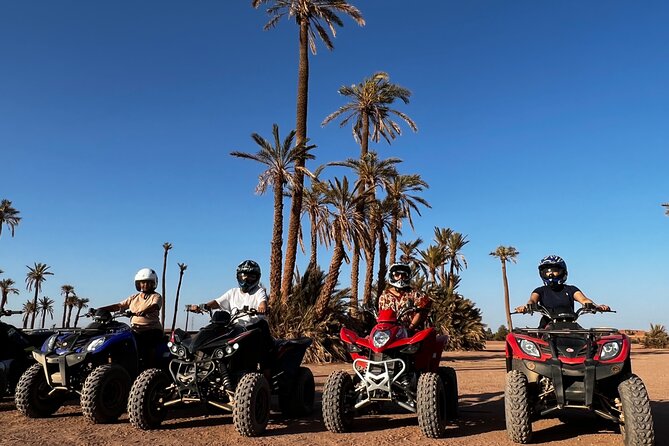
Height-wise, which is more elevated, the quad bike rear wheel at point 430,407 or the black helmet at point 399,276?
the black helmet at point 399,276

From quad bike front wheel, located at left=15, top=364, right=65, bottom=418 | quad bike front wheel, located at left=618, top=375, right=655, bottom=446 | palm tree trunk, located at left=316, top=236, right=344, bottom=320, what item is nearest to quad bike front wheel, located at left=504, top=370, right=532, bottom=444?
quad bike front wheel, located at left=618, top=375, right=655, bottom=446

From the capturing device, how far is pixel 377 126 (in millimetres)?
33312

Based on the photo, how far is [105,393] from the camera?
6305mm

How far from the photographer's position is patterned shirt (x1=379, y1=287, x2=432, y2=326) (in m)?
6.80

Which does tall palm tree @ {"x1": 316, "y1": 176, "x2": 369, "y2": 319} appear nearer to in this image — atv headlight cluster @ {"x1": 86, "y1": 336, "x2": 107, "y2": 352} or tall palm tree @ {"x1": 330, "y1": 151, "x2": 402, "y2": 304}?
tall palm tree @ {"x1": 330, "y1": 151, "x2": 402, "y2": 304}

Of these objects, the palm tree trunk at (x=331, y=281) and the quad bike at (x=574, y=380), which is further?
the palm tree trunk at (x=331, y=281)

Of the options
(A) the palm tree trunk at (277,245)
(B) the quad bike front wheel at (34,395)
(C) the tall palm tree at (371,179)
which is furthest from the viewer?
(C) the tall palm tree at (371,179)

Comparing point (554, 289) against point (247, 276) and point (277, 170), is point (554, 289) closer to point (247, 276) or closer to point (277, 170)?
point (247, 276)

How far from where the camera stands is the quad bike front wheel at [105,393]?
240 inches

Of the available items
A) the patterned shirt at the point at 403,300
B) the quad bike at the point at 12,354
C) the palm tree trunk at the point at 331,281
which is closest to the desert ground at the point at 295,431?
the quad bike at the point at 12,354

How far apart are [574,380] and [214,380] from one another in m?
3.72

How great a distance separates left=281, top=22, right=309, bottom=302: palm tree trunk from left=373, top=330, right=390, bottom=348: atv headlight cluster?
48.8 ft

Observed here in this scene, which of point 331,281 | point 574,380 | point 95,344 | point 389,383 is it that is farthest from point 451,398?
point 331,281

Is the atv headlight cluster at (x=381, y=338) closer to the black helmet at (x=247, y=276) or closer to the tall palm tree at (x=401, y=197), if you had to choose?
the black helmet at (x=247, y=276)
